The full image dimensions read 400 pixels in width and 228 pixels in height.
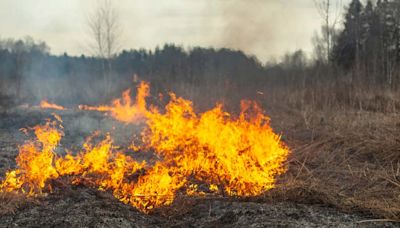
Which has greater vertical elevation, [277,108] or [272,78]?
[272,78]

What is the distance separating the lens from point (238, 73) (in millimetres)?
13734

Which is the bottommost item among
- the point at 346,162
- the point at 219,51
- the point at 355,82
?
the point at 346,162

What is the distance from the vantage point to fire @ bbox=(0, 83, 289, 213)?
19.3ft

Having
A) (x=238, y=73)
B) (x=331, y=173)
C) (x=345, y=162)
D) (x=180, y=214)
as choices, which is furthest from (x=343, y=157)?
(x=238, y=73)

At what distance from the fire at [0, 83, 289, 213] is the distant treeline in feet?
18.1

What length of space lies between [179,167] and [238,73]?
6.88m

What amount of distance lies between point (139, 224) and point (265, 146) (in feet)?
11.6

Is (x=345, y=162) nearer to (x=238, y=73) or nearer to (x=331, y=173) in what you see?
(x=331, y=173)

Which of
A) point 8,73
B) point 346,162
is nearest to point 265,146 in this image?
point 346,162

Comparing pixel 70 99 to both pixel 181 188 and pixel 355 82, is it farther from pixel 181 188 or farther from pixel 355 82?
pixel 181 188

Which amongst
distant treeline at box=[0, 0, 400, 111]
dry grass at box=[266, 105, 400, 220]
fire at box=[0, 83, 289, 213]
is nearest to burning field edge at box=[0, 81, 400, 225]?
dry grass at box=[266, 105, 400, 220]

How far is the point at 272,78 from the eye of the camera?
592 inches

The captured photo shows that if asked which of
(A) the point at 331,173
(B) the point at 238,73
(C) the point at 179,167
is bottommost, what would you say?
(A) the point at 331,173

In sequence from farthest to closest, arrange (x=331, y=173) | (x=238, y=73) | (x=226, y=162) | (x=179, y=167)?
(x=238, y=73) < (x=331, y=173) < (x=179, y=167) < (x=226, y=162)
